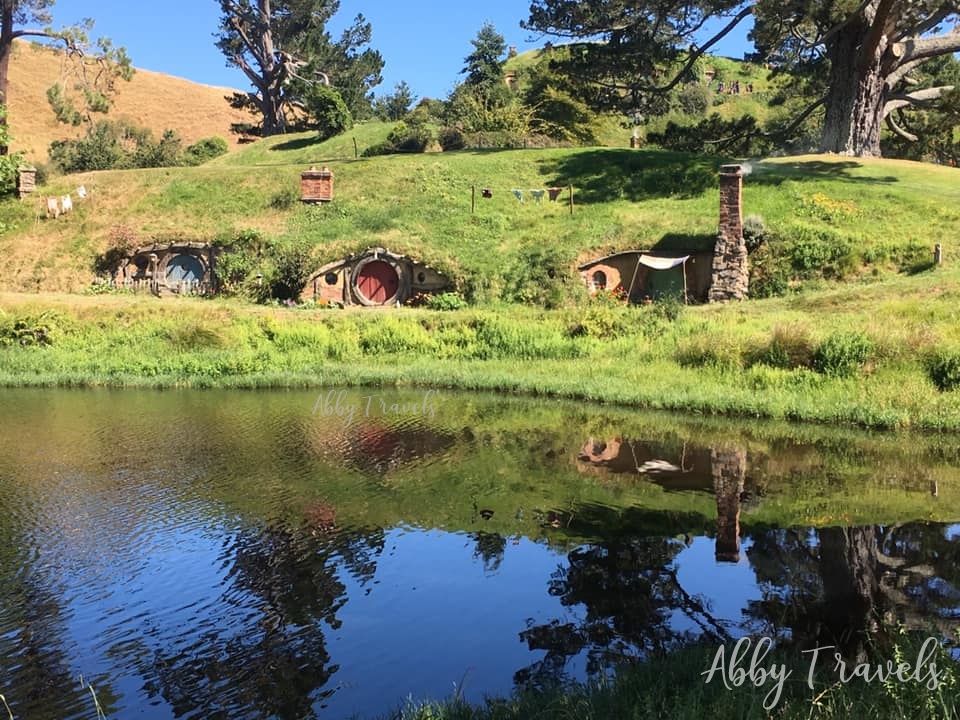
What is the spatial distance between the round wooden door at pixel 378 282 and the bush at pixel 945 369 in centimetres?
2114

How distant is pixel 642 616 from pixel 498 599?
5.75ft

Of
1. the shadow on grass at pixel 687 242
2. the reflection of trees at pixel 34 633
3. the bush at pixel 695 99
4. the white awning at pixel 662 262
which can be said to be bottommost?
the reflection of trees at pixel 34 633

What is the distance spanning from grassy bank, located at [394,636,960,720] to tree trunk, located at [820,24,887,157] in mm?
37364

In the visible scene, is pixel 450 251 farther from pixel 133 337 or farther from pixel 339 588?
pixel 339 588

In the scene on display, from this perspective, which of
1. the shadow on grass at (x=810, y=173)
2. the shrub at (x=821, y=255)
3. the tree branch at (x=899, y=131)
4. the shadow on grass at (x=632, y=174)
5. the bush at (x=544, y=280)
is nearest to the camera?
the shrub at (x=821, y=255)

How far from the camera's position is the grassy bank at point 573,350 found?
20.4 meters

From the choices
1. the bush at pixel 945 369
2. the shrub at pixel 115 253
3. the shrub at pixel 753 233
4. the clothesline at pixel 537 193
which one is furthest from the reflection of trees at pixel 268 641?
the clothesline at pixel 537 193

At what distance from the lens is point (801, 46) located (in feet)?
136

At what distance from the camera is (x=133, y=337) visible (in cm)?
2828

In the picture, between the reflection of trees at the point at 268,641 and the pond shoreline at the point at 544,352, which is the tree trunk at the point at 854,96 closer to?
the pond shoreline at the point at 544,352

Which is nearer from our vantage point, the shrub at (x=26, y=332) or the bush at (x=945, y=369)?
the bush at (x=945, y=369)

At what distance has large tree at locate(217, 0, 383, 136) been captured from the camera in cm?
6612

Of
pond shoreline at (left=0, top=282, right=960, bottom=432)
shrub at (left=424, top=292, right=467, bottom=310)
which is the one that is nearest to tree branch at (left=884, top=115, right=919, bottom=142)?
pond shoreline at (left=0, top=282, right=960, bottom=432)

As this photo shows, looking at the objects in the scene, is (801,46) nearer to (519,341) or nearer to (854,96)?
(854,96)
